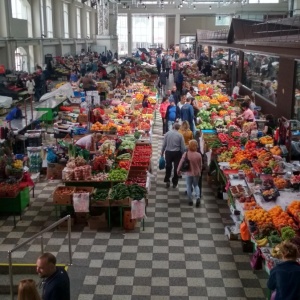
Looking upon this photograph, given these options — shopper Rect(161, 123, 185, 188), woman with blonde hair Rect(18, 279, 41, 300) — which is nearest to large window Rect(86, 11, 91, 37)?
shopper Rect(161, 123, 185, 188)

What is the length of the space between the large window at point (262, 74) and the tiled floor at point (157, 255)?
18.6ft

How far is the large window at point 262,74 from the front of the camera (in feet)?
46.1

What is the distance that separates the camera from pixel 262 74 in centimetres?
1589

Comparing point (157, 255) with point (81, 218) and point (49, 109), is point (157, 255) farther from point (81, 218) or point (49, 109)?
point (49, 109)

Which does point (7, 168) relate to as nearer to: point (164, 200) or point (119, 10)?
point (164, 200)

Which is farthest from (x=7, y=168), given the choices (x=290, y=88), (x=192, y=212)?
(x=290, y=88)

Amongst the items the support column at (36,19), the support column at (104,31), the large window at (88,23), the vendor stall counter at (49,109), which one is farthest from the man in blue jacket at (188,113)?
the large window at (88,23)

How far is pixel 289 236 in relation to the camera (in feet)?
20.2

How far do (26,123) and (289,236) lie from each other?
32.2 ft

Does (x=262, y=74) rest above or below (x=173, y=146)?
above

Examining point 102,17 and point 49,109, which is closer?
point 49,109

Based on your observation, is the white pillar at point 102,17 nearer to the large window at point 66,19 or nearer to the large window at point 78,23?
the large window at point 78,23

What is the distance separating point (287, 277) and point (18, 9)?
78.8 ft

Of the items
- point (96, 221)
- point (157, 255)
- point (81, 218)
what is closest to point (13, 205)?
point (81, 218)
